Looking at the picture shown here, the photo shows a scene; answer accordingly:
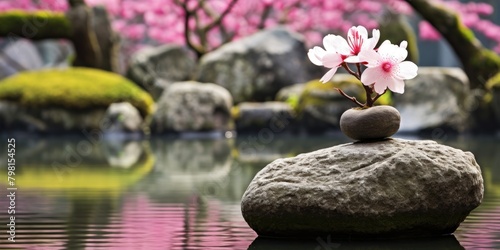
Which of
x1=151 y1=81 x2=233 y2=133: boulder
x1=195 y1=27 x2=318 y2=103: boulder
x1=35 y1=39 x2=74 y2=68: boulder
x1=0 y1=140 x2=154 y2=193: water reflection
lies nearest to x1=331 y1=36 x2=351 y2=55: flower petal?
x1=0 y1=140 x2=154 y2=193: water reflection

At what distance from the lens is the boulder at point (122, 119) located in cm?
1892

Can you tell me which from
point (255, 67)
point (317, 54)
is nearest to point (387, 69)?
point (317, 54)

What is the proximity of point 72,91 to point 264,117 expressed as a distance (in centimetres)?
396

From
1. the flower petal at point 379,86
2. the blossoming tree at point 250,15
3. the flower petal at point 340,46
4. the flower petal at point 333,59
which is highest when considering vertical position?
the blossoming tree at point 250,15

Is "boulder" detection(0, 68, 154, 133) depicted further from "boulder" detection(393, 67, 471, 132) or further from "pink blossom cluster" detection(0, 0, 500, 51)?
"boulder" detection(393, 67, 471, 132)

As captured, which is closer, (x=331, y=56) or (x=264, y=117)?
(x=331, y=56)

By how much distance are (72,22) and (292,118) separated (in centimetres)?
561

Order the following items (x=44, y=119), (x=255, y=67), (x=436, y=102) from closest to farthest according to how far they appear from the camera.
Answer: (x=436, y=102) → (x=44, y=119) → (x=255, y=67)

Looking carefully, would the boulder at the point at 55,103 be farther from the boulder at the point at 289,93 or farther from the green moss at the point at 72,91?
the boulder at the point at 289,93

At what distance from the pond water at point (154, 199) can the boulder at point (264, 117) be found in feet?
11.7

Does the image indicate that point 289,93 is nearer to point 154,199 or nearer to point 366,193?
point 154,199

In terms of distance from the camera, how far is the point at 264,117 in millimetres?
19250

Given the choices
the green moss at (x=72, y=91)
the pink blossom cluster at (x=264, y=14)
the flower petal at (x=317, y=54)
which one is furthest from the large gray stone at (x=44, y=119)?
the flower petal at (x=317, y=54)

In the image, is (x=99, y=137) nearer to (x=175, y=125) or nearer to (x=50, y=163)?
(x=175, y=125)
